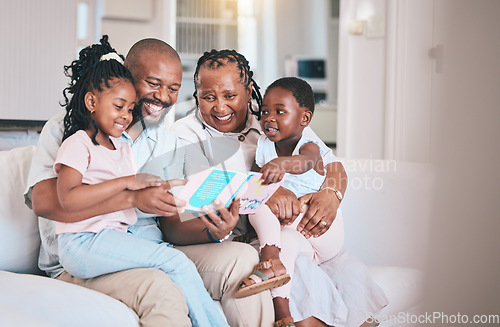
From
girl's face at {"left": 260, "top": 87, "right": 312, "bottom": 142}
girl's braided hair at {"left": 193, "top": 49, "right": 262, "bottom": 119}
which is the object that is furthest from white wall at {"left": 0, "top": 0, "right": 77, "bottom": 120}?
girl's face at {"left": 260, "top": 87, "right": 312, "bottom": 142}

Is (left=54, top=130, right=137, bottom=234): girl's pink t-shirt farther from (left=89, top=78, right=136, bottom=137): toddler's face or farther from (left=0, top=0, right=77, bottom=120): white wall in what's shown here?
(left=0, top=0, right=77, bottom=120): white wall

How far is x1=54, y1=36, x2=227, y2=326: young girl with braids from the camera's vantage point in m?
0.94

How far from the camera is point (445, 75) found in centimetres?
34

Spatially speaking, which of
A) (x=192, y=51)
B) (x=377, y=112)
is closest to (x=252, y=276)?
(x=377, y=112)

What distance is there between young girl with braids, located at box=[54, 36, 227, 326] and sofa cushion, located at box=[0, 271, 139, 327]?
0.07m

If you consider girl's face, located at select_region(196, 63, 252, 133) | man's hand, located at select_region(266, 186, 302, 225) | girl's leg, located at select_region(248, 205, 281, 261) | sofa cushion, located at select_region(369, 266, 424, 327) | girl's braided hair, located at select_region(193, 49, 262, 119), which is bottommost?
sofa cushion, located at select_region(369, 266, 424, 327)

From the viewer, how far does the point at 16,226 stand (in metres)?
1.13

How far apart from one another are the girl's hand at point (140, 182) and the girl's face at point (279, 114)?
1.33ft

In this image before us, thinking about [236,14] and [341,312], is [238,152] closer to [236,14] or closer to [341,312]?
[341,312]

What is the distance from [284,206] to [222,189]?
0.83ft

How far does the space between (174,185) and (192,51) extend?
2.92 metres

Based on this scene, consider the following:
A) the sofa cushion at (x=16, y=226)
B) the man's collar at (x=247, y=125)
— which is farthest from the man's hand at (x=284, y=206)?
the sofa cushion at (x=16, y=226)

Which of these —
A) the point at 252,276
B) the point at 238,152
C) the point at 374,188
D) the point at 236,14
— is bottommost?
the point at 252,276

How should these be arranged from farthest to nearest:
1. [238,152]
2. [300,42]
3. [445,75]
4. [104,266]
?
[300,42], [238,152], [104,266], [445,75]
